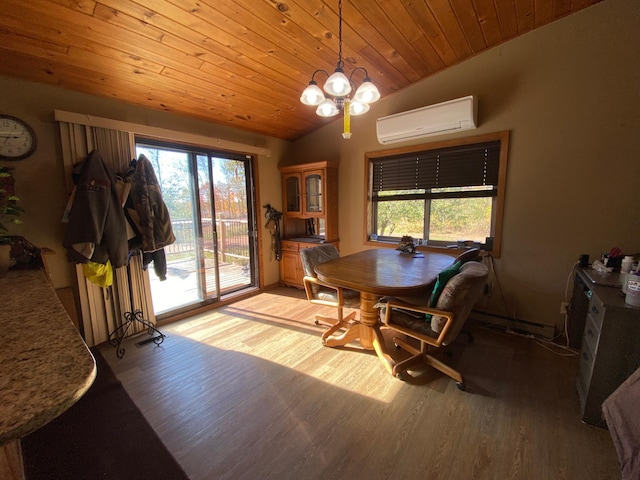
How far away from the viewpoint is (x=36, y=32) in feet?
5.54

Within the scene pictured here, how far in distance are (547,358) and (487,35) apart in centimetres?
289

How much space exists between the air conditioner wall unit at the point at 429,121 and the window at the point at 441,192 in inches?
7.4

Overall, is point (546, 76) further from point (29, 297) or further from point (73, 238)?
point (73, 238)

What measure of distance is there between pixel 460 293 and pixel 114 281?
3.04 metres

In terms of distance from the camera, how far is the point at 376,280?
1897mm

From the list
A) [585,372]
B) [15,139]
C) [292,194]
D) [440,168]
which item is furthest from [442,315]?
[15,139]

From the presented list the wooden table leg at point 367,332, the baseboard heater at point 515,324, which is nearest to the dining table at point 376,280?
the wooden table leg at point 367,332

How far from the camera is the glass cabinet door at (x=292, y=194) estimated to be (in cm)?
411

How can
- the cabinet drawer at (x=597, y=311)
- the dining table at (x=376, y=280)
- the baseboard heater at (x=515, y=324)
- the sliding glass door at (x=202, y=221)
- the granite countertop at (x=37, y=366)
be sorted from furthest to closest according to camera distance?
the sliding glass door at (x=202, y=221), the baseboard heater at (x=515, y=324), the dining table at (x=376, y=280), the cabinet drawer at (x=597, y=311), the granite countertop at (x=37, y=366)

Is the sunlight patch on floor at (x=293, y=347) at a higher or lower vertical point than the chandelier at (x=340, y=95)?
lower

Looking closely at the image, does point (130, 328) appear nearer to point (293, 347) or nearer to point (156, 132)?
point (293, 347)

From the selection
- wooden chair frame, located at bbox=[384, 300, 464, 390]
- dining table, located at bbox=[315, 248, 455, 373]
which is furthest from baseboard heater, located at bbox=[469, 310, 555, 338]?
wooden chair frame, located at bbox=[384, 300, 464, 390]

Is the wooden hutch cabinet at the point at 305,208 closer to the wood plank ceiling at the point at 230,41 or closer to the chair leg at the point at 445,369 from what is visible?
the wood plank ceiling at the point at 230,41

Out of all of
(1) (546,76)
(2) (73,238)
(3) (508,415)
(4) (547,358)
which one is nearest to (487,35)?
(1) (546,76)
